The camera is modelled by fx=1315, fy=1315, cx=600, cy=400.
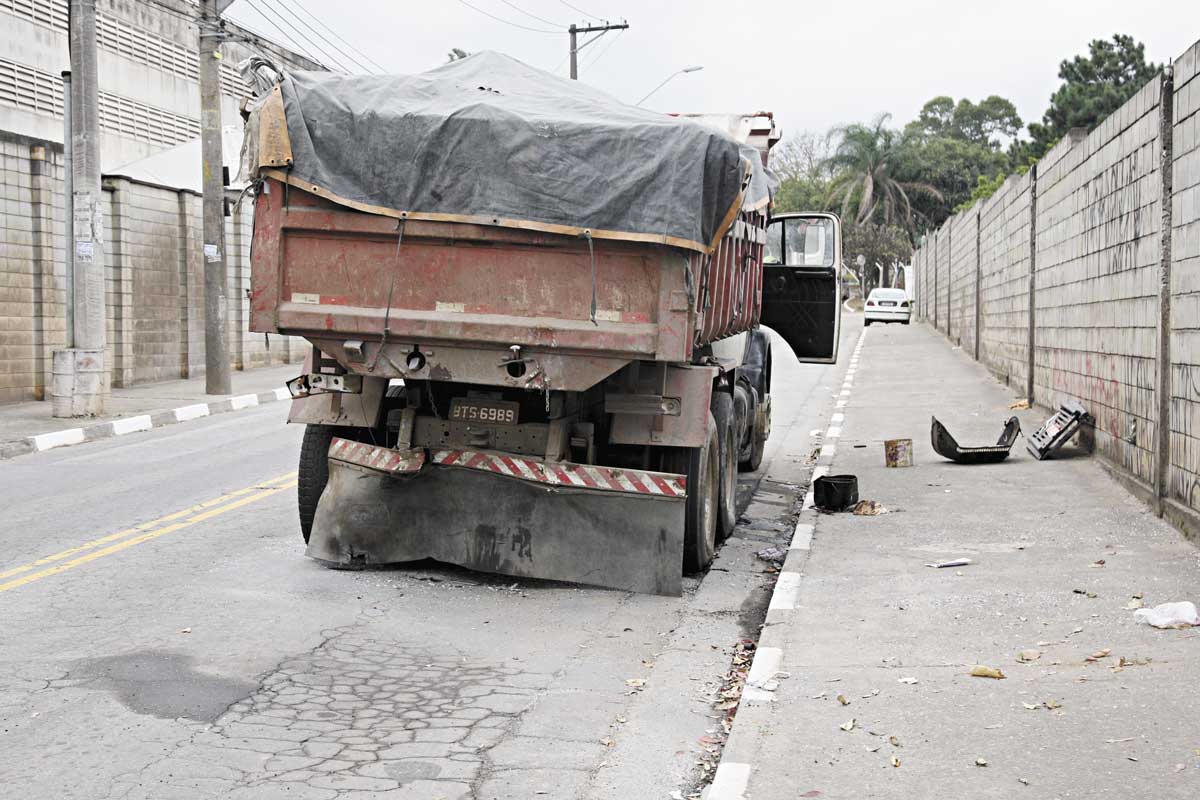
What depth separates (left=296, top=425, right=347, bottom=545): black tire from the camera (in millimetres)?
8898

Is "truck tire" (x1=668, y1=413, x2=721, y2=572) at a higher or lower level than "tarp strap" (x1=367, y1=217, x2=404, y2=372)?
lower

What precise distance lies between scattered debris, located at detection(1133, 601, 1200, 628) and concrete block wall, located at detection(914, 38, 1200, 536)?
199 centimetres

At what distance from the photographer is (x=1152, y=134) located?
34.1 ft

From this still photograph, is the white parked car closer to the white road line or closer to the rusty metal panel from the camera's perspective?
the white road line

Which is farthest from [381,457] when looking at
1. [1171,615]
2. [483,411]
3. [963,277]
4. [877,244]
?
[877,244]

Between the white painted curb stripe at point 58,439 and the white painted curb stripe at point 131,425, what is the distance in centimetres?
77

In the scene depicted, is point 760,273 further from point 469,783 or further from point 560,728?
point 469,783

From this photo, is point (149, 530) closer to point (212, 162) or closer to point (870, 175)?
point (212, 162)

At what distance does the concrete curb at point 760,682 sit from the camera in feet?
15.7

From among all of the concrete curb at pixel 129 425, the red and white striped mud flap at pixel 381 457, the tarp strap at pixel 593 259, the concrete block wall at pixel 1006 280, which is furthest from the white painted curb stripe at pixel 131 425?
the concrete block wall at pixel 1006 280

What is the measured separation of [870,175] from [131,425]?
172 feet

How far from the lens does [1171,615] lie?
669 centimetres

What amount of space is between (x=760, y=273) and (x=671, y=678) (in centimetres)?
602

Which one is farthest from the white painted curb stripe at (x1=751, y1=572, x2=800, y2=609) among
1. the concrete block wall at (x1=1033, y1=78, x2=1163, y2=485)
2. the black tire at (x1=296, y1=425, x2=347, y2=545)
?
the concrete block wall at (x1=1033, y1=78, x2=1163, y2=485)
